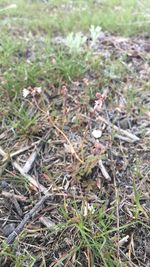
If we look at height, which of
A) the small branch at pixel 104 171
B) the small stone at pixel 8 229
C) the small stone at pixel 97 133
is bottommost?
the small stone at pixel 8 229

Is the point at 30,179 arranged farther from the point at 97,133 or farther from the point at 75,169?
the point at 97,133

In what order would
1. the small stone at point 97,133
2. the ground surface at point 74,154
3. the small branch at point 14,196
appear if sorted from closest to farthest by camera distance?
the ground surface at point 74,154, the small branch at point 14,196, the small stone at point 97,133

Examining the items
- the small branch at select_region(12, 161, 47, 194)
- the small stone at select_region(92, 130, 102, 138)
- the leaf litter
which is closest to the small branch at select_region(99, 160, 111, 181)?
the leaf litter

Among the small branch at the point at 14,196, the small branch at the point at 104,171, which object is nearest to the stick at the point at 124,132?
the small branch at the point at 104,171

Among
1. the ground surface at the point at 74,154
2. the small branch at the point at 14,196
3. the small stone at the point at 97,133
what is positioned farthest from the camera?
the small stone at the point at 97,133

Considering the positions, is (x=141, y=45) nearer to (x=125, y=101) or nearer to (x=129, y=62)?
(x=129, y=62)

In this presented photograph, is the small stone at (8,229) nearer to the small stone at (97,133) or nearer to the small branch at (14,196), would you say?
the small branch at (14,196)

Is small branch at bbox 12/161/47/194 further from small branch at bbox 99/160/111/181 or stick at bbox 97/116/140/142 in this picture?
stick at bbox 97/116/140/142

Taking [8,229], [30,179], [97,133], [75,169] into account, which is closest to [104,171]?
[75,169]

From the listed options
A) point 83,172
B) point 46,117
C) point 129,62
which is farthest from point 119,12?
point 83,172
